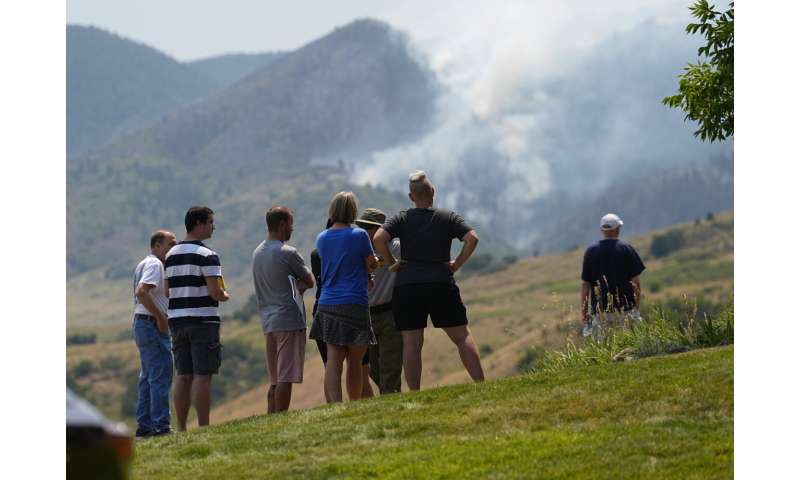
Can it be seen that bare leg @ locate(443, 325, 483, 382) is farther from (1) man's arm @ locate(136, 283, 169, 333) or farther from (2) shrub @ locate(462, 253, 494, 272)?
(2) shrub @ locate(462, 253, 494, 272)

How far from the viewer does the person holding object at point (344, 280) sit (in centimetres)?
1107

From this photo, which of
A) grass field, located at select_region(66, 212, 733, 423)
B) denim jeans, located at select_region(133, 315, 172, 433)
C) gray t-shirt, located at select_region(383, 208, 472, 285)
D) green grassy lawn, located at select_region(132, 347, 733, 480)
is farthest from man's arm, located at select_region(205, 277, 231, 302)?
grass field, located at select_region(66, 212, 733, 423)

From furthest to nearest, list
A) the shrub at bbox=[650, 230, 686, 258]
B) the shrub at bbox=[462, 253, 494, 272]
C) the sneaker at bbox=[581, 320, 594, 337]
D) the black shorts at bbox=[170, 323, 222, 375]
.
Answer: the shrub at bbox=[462, 253, 494, 272] → the shrub at bbox=[650, 230, 686, 258] → the sneaker at bbox=[581, 320, 594, 337] → the black shorts at bbox=[170, 323, 222, 375]

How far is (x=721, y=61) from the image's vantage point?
13102 mm

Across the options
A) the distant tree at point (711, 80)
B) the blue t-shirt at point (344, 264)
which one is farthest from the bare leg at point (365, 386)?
the distant tree at point (711, 80)

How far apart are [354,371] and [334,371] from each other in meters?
0.20

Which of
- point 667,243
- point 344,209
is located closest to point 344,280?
point 344,209

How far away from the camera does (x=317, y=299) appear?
11.7 meters

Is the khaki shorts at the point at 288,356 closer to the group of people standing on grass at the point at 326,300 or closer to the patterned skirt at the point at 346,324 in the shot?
the group of people standing on grass at the point at 326,300

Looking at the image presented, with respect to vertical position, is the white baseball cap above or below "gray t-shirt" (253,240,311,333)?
above

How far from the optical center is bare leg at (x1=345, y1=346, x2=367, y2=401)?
1141 cm

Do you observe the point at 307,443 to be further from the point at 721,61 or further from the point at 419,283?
the point at 721,61
